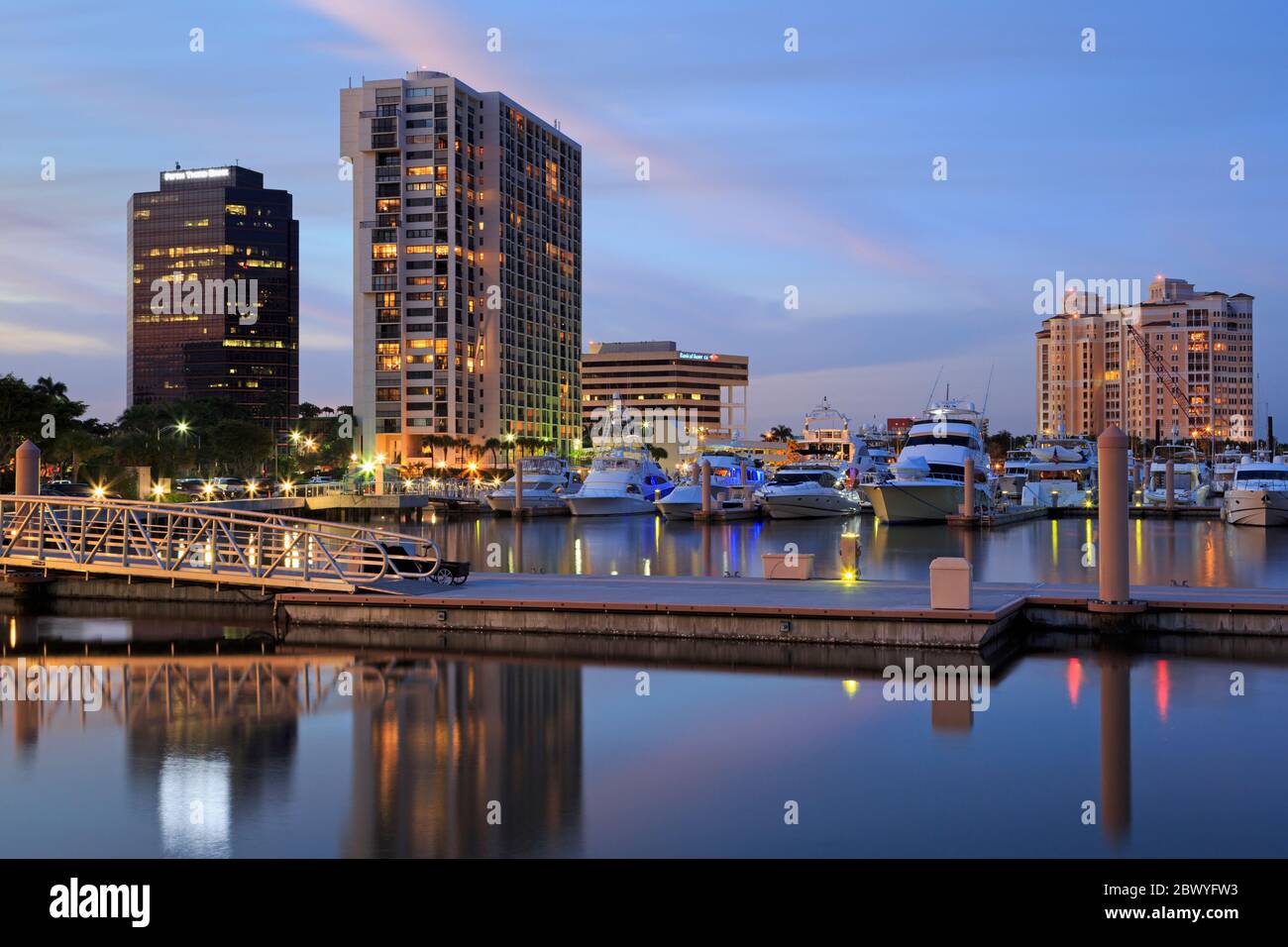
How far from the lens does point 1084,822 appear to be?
14.8 meters

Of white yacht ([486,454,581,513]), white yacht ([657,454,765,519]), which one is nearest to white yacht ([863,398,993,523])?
white yacht ([657,454,765,519])

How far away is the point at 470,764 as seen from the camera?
56.4ft

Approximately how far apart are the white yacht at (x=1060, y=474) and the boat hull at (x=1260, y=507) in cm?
1854

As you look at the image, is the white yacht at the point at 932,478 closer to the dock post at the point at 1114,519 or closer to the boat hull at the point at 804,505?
the boat hull at the point at 804,505

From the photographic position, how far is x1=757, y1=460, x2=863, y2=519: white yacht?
304ft

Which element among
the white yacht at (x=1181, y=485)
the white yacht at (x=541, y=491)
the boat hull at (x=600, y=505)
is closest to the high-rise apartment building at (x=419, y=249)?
the white yacht at (x=541, y=491)

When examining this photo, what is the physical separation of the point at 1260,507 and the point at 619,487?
46.8 m

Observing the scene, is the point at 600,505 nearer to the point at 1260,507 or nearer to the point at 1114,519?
the point at 1260,507

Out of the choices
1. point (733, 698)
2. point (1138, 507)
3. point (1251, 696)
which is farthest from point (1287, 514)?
point (733, 698)

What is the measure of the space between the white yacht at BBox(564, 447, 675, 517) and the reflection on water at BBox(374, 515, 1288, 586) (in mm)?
1639

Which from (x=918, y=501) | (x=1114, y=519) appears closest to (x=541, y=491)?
(x=918, y=501)
